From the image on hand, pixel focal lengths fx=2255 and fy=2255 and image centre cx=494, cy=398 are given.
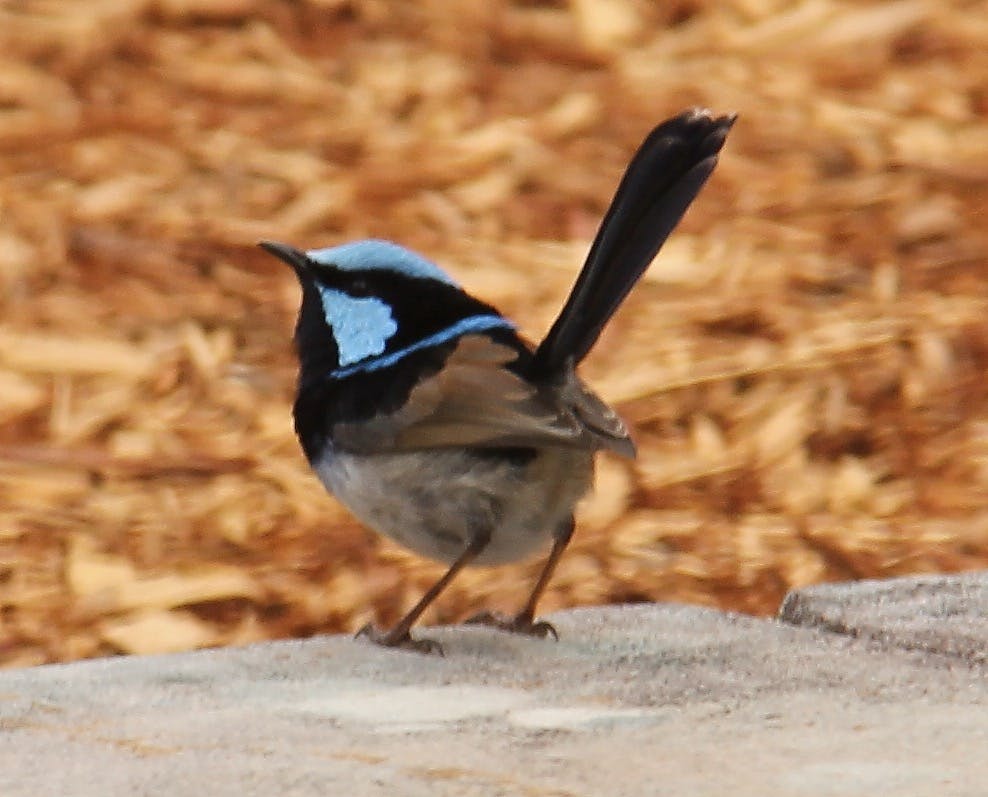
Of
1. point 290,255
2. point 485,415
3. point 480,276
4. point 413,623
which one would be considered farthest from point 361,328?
point 480,276

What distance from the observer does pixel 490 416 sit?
363 centimetres

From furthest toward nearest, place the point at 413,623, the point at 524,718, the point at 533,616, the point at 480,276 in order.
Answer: the point at 480,276, the point at 533,616, the point at 413,623, the point at 524,718

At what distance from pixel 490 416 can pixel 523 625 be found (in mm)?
377

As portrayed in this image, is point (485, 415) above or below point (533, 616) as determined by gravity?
above

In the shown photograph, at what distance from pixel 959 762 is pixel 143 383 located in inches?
94.1

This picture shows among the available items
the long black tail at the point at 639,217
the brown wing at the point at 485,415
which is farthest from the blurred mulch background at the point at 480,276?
the long black tail at the point at 639,217

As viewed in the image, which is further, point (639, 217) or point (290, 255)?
point (290, 255)

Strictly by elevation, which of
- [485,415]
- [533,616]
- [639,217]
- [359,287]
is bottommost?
[533,616]

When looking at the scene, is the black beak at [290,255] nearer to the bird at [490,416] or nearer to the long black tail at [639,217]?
the bird at [490,416]

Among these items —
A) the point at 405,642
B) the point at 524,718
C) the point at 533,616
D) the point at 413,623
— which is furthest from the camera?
the point at 533,616

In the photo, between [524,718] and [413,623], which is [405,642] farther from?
[524,718]

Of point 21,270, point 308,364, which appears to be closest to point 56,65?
point 21,270

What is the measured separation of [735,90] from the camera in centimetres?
540

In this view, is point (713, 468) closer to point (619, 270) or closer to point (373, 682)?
point (619, 270)
